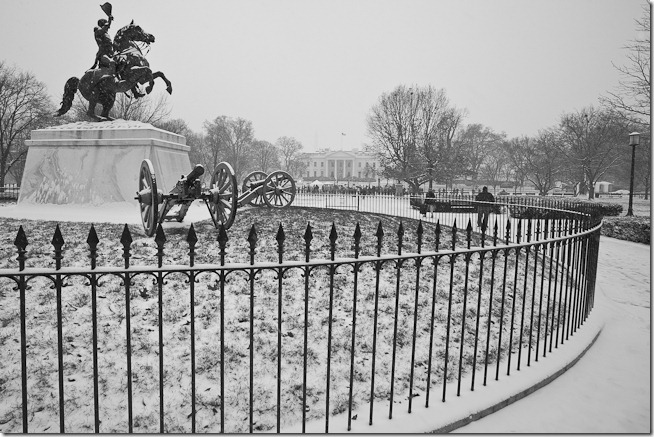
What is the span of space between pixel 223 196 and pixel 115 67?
699 cm

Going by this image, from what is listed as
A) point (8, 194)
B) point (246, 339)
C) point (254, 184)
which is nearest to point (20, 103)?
point (8, 194)

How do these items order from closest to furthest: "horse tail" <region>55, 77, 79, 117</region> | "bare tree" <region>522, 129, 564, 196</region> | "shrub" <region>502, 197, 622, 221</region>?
"shrub" <region>502, 197, 622, 221</region> < "horse tail" <region>55, 77, 79, 117</region> < "bare tree" <region>522, 129, 564, 196</region>

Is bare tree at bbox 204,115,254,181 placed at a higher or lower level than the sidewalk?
higher

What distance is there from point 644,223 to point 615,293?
818cm

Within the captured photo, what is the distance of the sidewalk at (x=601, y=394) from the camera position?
3.09 metres

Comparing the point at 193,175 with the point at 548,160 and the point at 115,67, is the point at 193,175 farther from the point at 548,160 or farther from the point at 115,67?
the point at 548,160

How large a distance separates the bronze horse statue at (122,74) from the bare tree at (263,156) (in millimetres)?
53973

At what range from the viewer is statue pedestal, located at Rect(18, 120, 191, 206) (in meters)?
11.6

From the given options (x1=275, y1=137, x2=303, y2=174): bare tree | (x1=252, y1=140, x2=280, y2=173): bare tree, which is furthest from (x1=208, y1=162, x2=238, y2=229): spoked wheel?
(x1=275, y1=137, x2=303, y2=174): bare tree

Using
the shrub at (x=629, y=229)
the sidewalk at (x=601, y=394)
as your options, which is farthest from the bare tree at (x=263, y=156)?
the sidewalk at (x=601, y=394)

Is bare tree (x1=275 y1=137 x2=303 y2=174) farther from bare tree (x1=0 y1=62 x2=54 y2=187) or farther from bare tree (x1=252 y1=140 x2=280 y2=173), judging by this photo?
bare tree (x1=0 y1=62 x2=54 y2=187)

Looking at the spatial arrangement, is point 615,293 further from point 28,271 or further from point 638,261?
point 28,271

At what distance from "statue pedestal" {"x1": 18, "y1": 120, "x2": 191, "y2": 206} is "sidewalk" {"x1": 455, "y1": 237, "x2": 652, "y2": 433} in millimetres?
11069

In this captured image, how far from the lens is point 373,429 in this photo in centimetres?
292
